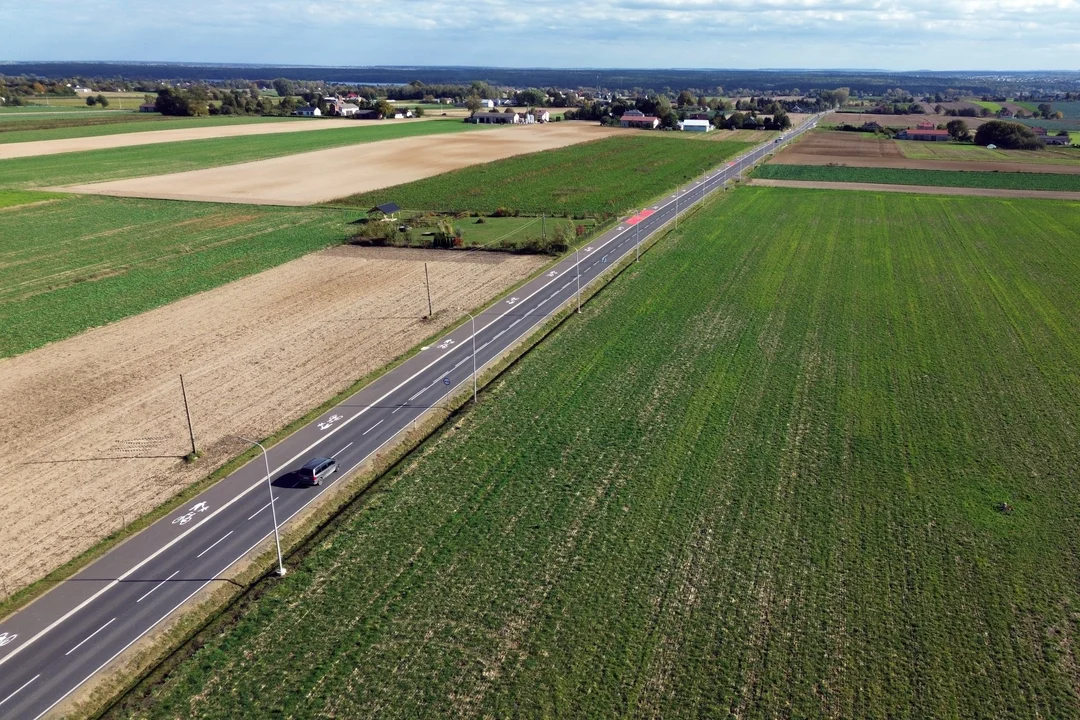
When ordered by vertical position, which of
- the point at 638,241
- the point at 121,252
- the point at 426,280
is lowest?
the point at 426,280

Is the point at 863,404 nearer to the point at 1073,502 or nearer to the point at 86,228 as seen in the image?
the point at 1073,502

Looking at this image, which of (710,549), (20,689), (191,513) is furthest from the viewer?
(191,513)

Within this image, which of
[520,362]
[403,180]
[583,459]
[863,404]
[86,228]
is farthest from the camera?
[403,180]

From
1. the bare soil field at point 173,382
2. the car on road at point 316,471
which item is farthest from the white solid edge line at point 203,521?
the bare soil field at point 173,382

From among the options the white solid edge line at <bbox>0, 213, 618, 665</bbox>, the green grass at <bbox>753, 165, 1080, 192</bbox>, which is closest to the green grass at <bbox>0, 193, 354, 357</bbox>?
the white solid edge line at <bbox>0, 213, 618, 665</bbox>

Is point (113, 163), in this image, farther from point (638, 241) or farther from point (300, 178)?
point (638, 241)

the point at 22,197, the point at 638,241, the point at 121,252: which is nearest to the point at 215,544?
the point at 121,252

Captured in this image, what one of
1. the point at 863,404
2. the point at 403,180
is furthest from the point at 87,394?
the point at 403,180
